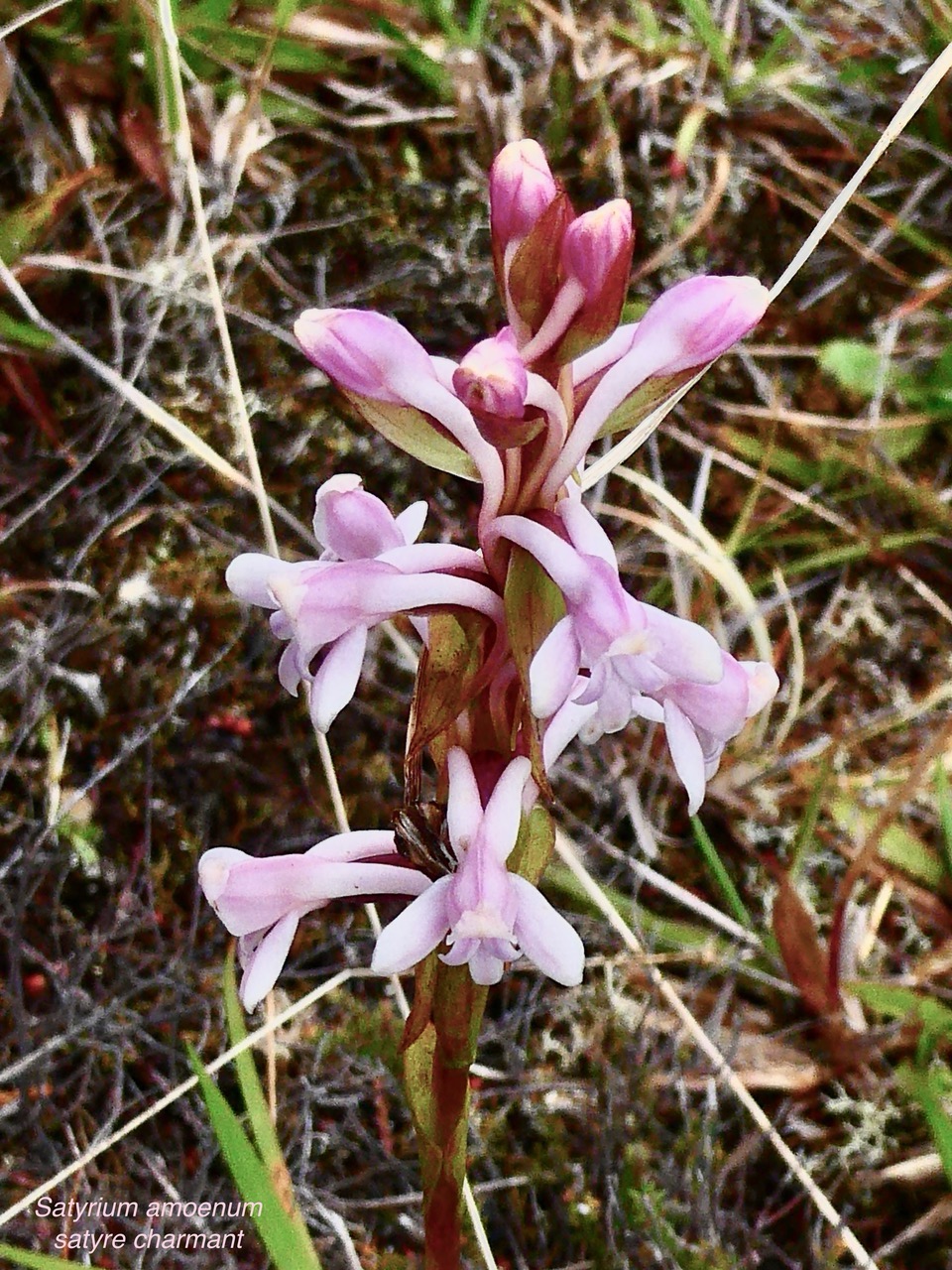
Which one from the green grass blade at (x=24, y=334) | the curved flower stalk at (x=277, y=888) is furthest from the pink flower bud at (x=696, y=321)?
the green grass blade at (x=24, y=334)

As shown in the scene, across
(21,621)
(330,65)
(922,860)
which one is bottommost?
(922,860)

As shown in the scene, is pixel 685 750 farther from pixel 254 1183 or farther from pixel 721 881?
pixel 721 881

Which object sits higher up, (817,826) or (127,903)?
(127,903)

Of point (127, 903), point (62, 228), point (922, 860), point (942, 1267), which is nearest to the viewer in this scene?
point (942, 1267)

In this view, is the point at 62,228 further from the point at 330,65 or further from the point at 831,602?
the point at 831,602

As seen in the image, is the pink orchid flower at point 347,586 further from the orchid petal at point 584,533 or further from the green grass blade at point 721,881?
the green grass blade at point 721,881

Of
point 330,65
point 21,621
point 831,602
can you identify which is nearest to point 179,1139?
point 21,621

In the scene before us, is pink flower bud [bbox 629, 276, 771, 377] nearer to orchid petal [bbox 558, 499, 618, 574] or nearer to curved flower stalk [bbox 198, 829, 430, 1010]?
orchid petal [bbox 558, 499, 618, 574]

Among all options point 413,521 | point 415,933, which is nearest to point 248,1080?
point 415,933
